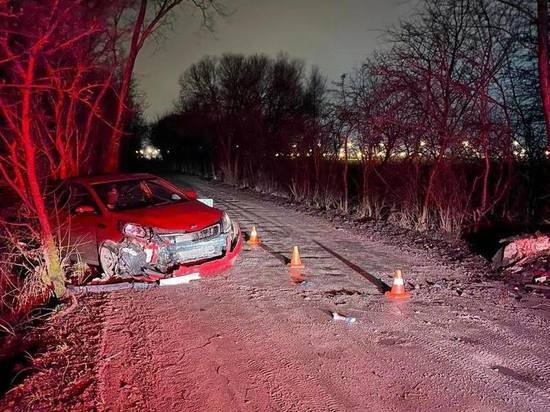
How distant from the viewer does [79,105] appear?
15.8 m

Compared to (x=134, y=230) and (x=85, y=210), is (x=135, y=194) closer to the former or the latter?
(x=85, y=210)

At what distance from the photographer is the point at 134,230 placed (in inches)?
269

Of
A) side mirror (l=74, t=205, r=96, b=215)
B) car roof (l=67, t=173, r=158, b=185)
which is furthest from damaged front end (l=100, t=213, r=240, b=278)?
car roof (l=67, t=173, r=158, b=185)

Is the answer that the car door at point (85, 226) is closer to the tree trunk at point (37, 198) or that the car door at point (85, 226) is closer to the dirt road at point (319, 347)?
the tree trunk at point (37, 198)

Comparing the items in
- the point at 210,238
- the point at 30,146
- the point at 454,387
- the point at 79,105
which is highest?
the point at 79,105

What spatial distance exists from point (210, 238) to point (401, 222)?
6967mm

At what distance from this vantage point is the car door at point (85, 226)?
7.35m

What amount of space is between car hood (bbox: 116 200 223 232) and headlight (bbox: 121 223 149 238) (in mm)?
71

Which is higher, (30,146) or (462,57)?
(462,57)

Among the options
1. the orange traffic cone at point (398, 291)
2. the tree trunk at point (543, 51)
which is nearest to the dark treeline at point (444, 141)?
the tree trunk at point (543, 51)

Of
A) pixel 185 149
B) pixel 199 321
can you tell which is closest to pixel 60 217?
pixel 199 321

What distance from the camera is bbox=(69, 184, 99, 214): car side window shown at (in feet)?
25.0

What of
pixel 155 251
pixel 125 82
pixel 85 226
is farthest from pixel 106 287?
pixel 125 82

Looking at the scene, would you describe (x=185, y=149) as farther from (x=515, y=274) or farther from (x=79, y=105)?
(x=515, y=274)
